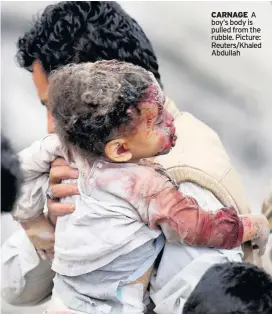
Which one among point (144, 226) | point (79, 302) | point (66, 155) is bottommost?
point (79, 302)

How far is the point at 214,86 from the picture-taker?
1.38m

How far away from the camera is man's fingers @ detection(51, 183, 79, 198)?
1350 millimetres

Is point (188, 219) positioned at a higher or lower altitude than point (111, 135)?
lower

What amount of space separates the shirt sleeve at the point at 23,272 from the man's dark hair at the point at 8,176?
57 millimetres

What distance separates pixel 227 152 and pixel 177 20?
245 millimetres

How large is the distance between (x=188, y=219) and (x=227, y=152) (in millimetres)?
162

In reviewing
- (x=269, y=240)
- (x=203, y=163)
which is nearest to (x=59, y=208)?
(x=203, y=163)

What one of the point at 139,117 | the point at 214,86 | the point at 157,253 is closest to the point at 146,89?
the point at 139,117

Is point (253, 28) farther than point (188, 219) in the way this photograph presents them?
Yes

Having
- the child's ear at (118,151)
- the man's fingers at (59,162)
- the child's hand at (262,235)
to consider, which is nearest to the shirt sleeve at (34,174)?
the man's fingers at (59,162)

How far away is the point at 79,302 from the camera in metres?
1.33

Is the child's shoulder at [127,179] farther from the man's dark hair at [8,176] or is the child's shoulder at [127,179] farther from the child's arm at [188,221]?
the man's dark hair at [8,176]

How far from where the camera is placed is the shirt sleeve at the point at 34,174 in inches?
54.0

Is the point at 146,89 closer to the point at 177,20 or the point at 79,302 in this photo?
the point at 177,20
